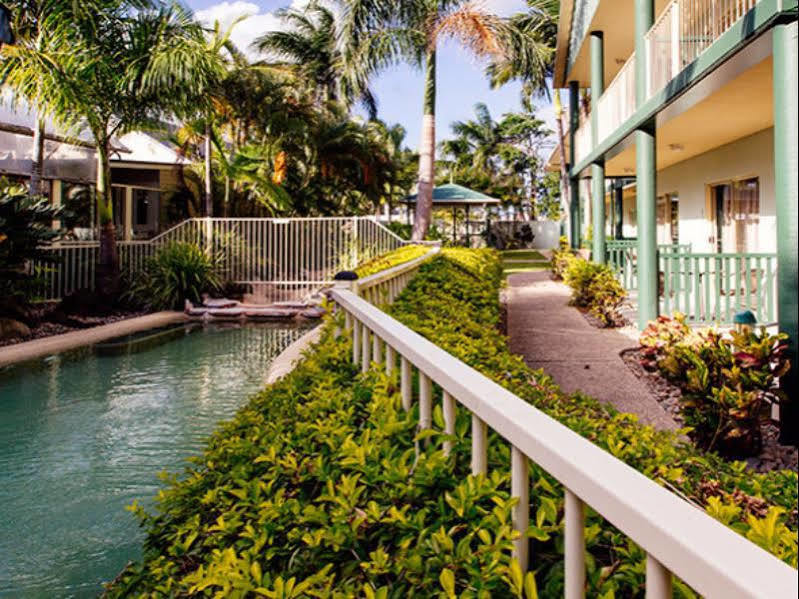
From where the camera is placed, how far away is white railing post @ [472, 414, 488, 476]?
198 cm

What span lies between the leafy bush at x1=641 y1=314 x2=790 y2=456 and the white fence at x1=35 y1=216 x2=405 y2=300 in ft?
40.2

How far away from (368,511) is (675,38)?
29.5 ft

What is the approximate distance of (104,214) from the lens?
15.3 m

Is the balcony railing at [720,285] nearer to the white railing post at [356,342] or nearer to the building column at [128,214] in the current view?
the white railing post at [356,342]

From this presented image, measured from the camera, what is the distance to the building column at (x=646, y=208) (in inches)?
400

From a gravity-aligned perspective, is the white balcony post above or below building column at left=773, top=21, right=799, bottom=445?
above

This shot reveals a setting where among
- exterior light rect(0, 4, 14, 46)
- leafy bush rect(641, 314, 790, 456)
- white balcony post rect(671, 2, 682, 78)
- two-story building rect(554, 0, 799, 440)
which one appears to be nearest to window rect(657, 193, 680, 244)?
two-story building rect(554, 0, 799, 440)

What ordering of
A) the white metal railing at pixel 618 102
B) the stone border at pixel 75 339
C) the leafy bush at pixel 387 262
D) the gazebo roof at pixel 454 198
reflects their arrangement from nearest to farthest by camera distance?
1. the leafy bush at pixel 387 262
2. the stone border at pixel 75 339
3. the white metal railing at pixel 618 102
4. the gazebo roof at pixel 454 198

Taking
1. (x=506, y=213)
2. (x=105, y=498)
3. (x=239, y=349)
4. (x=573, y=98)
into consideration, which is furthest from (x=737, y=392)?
(x=506, y=213)

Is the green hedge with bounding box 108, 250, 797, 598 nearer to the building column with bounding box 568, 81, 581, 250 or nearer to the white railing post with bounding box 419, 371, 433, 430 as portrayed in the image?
the white railing post with bounding box 419, 371, 433, 430

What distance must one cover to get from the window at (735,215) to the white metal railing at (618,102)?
7.85 feet

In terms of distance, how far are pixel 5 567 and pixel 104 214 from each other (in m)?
12.6

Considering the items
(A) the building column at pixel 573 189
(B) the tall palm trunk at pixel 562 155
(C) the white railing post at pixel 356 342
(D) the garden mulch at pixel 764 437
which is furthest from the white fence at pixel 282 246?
(B) the tall palm trunk at pixel 562 155

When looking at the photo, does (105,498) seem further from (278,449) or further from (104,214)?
(104,214)
